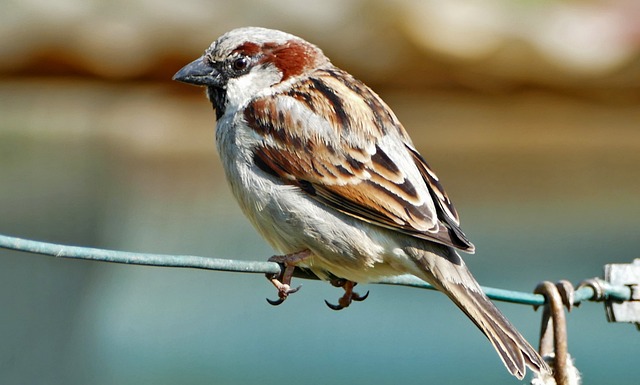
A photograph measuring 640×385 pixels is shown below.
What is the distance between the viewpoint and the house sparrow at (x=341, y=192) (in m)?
2.94

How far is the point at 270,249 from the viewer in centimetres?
599

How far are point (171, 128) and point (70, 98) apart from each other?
0.52m

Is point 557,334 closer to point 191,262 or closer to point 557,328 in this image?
point 557,328

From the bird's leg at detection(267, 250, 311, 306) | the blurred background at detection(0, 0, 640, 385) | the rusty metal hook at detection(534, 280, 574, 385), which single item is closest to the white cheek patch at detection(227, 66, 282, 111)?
the bird's leg at detection(267, 250, 311, 306)

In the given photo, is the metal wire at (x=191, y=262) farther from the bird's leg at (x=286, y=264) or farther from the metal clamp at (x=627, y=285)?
the bird's leg at (x=286, y=264)

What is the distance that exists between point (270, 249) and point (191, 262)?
3608 mm

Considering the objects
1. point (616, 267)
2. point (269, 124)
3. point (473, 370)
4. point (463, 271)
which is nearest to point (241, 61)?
point (269, 124)

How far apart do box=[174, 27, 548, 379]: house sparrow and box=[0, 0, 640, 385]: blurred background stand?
90.3 inches

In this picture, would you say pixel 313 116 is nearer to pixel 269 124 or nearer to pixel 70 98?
pixel 269 124

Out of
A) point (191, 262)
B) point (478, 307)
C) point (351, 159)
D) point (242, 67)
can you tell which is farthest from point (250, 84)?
point (191, 262)

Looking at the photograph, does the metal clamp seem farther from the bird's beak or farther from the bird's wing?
→ the bird's beak

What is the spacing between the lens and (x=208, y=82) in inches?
134

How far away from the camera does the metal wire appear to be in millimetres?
2173

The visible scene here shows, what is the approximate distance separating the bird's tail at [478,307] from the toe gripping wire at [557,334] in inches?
1.0
